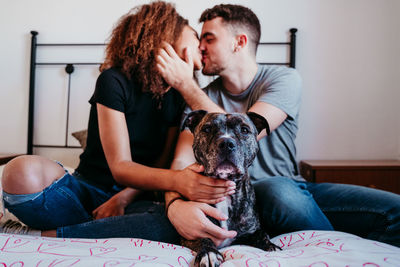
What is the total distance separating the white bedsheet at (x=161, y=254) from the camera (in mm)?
754

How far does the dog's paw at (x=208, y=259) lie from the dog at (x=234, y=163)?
0.28 ft

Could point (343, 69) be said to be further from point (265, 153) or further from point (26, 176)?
point (26, 176)

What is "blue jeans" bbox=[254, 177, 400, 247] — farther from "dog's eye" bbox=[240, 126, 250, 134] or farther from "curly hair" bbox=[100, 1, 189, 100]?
"curly hair" bbox=[100, 1, 189, 100]

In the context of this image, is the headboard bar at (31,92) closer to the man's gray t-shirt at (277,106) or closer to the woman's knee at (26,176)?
the woman's knee at (26,176)

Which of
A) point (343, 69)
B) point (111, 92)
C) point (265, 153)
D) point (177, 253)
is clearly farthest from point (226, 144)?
point (343, 69)

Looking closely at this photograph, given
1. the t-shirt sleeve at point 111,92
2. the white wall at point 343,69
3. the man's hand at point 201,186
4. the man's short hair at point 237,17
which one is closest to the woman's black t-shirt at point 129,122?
the t-shirt sleeve at point 111,92

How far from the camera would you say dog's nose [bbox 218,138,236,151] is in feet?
3.49

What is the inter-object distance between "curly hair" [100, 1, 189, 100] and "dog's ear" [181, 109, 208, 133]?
1.36ft

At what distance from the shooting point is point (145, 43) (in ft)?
5.56

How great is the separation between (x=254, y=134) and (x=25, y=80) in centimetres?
311

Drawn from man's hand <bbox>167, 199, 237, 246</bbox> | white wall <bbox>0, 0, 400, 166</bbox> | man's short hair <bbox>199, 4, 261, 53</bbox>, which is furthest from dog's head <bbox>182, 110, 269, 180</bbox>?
white wall <bbox>0, 0, 400, 166</bbox>

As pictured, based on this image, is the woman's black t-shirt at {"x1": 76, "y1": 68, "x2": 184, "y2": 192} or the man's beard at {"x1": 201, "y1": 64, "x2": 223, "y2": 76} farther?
the man's beard at {"x1": 201, "y1": 64, "x2": 223, "y2": 76}

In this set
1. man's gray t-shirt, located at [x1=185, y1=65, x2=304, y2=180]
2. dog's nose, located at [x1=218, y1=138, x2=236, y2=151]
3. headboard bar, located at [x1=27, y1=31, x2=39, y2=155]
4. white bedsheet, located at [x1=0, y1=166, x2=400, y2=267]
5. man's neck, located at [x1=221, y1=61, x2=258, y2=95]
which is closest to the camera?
white bedsheet, located at [x1=0, y1=166, x2=400, y2=267]

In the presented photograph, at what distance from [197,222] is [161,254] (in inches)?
9.5
